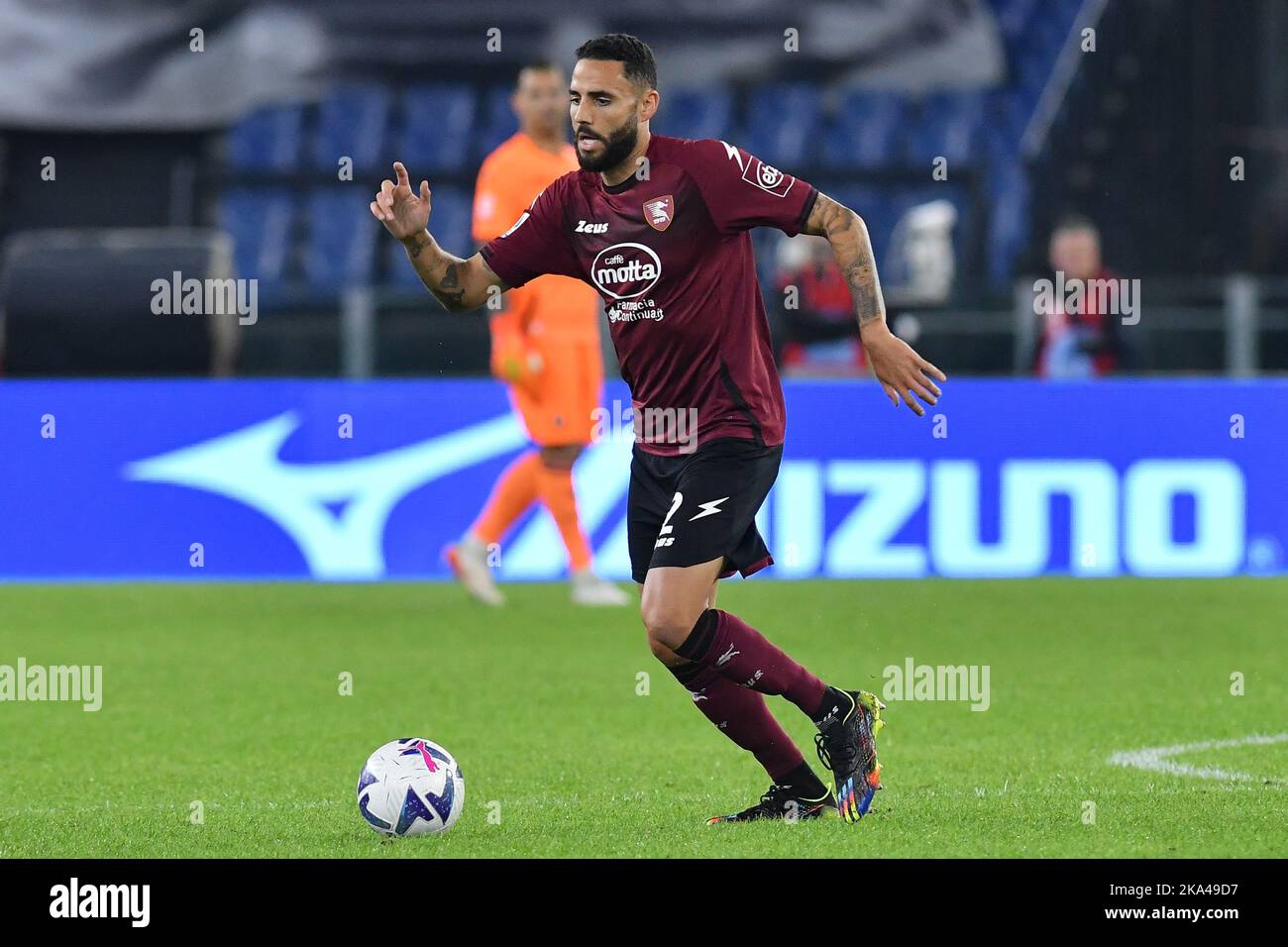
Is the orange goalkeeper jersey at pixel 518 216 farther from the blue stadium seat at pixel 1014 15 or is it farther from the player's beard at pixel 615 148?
the blue stadium seat at pixel 1014 15

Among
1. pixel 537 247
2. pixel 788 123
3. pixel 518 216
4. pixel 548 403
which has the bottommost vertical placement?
pixel 548 403

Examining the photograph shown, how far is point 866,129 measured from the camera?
2144 cm

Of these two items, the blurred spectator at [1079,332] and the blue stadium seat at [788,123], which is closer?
the blurred spectator at [1079,332]

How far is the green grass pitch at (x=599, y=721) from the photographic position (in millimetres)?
5410

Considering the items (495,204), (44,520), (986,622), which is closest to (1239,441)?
(986,622)

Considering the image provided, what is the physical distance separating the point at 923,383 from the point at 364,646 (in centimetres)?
469

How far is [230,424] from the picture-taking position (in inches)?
470

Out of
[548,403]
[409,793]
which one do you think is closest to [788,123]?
[548,403]

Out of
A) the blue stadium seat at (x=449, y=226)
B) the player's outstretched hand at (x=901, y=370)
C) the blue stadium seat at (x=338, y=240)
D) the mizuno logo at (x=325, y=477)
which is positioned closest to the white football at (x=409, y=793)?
the player's outstretched hand at (x=901, y=370)

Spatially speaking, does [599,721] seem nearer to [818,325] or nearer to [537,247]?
[537,247]

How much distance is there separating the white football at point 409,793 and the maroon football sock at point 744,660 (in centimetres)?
69

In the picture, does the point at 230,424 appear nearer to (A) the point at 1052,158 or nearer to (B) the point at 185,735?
(B) the point at 185,735

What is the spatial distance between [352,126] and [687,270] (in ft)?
54.5

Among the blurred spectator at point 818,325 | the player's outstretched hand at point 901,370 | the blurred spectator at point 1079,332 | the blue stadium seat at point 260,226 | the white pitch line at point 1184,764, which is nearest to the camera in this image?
the player's outstretched hand at point 901,370
